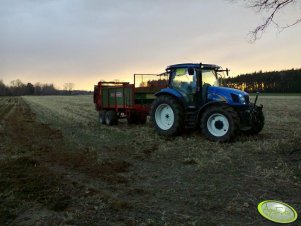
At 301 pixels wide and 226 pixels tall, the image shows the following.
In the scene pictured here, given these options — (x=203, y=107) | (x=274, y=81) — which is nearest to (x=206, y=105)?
(x=203, y=107)

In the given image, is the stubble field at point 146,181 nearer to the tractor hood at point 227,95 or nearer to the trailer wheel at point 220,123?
the trailer wheel at point 220,123

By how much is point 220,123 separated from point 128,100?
582 centimetres

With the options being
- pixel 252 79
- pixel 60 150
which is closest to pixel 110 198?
pixel 60 150

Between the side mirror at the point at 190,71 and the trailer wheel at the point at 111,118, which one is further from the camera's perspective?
Answer: the trailer wheel at the point at 111,118

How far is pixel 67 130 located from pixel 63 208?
9.50m

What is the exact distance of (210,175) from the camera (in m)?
7.53

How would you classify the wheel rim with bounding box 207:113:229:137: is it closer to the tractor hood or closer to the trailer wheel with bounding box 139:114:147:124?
the tractor hood

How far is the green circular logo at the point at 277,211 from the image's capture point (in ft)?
17.6

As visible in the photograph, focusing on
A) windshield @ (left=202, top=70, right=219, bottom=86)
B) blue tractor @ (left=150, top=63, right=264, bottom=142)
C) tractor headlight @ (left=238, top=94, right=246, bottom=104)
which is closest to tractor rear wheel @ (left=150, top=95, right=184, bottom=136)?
Answer: blue tractor @ (left=150, top=63, right=264, bottom=142)

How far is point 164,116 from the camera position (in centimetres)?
1316

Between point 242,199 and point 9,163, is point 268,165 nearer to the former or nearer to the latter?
point 242,199

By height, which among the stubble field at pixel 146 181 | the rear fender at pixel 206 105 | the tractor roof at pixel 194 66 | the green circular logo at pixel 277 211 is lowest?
the green circular logo at pixel 277 211

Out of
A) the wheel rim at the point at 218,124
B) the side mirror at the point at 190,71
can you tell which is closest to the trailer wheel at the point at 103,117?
the side mirror at the point at 190,71

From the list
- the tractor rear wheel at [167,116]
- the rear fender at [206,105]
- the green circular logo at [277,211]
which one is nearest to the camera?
the green circular logo at [277,211]
